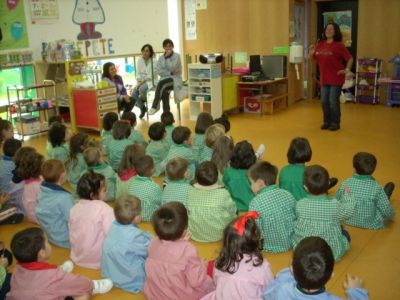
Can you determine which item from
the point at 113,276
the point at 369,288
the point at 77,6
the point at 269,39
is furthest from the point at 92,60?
the point at 369,288

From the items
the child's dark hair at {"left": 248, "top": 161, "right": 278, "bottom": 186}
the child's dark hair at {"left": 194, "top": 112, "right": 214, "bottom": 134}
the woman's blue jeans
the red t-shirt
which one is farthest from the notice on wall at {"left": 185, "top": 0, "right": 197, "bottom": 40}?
the child's dark hair at {"left": 248, "top": 161, "right": 278, "bottom": 186}

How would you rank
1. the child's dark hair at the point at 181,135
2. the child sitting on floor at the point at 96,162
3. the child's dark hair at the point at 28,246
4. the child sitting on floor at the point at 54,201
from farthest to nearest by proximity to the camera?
the child's dark hair at the point at 181,135 → the child sitting on floor at the point at 96,162 → the child sitting on floor at the point at 54,201 → the child's dark hair at the point at 28,246

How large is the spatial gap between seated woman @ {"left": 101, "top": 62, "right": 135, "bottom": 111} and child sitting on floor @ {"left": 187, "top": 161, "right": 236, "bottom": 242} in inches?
182

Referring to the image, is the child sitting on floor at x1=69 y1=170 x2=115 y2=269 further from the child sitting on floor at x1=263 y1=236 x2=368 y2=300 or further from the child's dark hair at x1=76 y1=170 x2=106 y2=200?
the child sitting on floor at x1=263 y1=236 x2=368 y2=300

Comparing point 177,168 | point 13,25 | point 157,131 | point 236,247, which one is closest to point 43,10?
point 13,25

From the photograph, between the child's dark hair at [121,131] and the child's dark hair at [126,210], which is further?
→ the child's dark hair at [121,131]

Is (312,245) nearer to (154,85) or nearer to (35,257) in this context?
(35,257)

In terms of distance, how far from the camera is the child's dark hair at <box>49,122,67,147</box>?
4578 mm

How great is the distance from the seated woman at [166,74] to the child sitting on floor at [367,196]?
4.93 metres

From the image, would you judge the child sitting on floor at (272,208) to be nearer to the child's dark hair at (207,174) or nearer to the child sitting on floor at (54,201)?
the child's dark hair at (207,174)

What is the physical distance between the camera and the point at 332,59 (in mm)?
6254

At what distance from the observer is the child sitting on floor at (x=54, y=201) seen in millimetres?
3195

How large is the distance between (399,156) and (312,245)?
12.5 ft

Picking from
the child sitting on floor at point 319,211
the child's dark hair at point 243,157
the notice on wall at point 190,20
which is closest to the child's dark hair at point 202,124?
the child's dark hair at point 243,157
